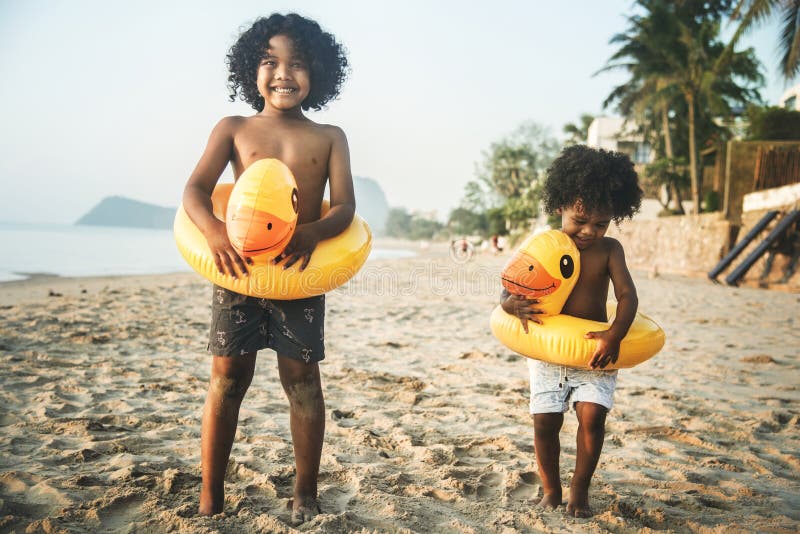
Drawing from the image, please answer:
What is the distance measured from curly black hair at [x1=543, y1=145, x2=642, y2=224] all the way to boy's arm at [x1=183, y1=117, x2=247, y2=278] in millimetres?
1458

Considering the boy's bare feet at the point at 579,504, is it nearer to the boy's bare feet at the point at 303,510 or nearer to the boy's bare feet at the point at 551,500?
the boy's bare feet at the point at 551,500

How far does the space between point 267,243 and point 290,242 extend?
122 mm

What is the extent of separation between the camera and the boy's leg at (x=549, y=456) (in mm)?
2408

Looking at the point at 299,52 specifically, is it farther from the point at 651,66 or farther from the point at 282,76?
the point at 651,66

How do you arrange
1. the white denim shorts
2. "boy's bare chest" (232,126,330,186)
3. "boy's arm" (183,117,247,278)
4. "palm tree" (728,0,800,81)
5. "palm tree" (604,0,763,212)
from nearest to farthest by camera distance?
"boy's arm" (183,117,247,278)
"boy's bare chest" (232,126,330,186)
the white denim shorts
"palm tree" (728,0,800,81)
"palm tree" (604,0,763,212)

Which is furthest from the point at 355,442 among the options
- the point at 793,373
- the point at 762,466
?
the point at 793,373

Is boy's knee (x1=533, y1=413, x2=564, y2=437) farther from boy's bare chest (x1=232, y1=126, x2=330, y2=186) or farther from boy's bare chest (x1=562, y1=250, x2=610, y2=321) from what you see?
boy's bare chest (x1=232, y1=126, x2=330, y2=186)

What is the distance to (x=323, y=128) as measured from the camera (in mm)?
2377

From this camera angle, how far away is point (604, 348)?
2.31 meters

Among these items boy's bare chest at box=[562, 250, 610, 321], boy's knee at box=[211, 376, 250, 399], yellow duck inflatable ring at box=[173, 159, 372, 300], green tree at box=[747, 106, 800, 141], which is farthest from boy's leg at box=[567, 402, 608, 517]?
green tree at box=[747, 106, 800, 141]

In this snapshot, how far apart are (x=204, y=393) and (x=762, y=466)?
336 centimetres

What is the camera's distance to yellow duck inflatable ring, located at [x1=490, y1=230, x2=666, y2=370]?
2334mm

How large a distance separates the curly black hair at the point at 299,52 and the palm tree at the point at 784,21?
53.7 ft

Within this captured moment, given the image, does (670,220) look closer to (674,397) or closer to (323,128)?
(674,397)
